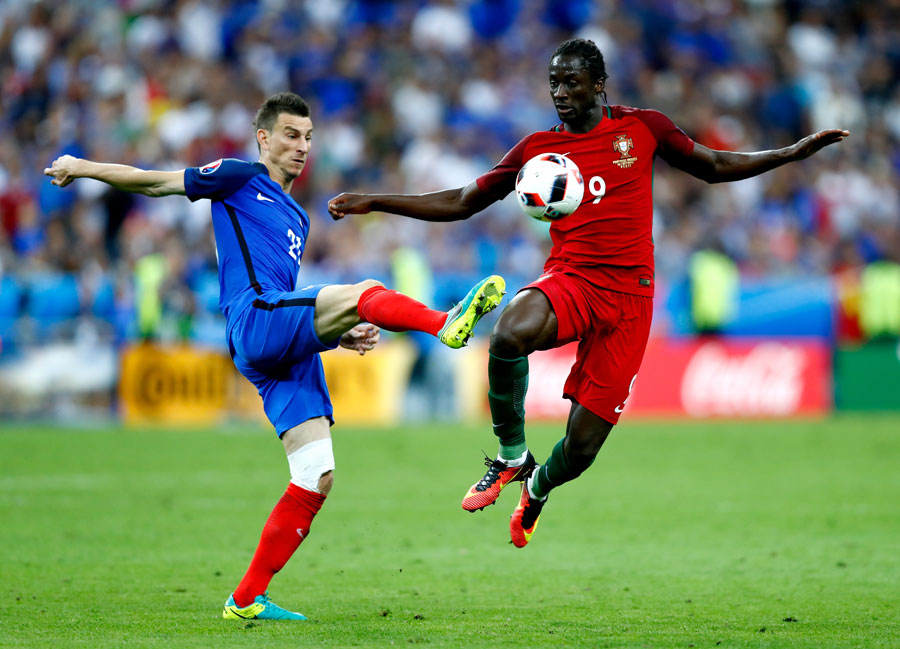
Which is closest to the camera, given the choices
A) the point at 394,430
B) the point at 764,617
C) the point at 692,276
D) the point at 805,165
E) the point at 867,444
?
the point at 764,617

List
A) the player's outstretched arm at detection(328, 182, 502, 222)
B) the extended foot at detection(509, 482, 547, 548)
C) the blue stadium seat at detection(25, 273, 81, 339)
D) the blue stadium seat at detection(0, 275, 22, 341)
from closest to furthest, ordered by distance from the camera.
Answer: the player's outstretched arm at detection(328, 182, 502, 222), the extended foot at detection(509, 482, 547, 548), the blue stadium seat at detection(0, 275, 22, 341), the blue stadium seat at detection(25, 273, 81, 339)

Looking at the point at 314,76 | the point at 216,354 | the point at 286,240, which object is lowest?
the point at 216,354

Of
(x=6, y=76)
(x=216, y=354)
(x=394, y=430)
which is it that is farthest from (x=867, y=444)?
(x=6, y=76)

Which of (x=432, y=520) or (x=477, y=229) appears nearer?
(x=432, y=520)

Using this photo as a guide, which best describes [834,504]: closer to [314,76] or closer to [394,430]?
[394,430]

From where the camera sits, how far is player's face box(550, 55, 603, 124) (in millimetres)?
6781

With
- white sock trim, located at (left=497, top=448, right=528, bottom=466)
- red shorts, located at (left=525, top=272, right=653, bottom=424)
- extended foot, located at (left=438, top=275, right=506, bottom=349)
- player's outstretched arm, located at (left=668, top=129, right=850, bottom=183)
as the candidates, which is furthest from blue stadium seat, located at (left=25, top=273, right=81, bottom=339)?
extended foot, located at (left=438, top=275, right=506, bottom=349)

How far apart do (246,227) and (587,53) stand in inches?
80.4

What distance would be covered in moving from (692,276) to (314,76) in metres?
7.28

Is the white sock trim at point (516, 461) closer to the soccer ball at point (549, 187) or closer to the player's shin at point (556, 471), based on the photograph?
the player's shin at point (556, 471)

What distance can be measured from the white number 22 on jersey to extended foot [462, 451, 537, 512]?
1526mm

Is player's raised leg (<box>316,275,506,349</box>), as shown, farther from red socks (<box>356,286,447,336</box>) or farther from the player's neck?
the player's neck

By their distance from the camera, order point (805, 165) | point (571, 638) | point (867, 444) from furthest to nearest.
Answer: point (805, 165), point (867, 444), point (571, 638)

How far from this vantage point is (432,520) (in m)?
10.5
